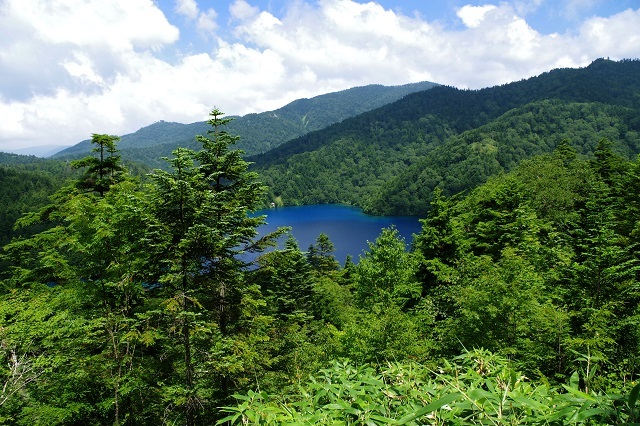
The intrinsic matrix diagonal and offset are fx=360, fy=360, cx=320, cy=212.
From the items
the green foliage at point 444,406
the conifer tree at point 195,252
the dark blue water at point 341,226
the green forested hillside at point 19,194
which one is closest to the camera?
the green foliage at point 444,406

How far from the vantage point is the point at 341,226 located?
10800 centimetres

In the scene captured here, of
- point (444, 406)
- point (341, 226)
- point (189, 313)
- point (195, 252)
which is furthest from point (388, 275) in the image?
point (341, 226)

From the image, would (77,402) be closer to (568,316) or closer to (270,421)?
(270,421)

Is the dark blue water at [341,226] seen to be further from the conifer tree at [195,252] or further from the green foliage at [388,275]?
the conifer tree at [195,252]

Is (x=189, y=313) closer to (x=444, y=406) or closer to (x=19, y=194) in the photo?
(x=444, y=406)

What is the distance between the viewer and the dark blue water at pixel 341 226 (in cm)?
8094

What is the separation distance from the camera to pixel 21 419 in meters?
7.89

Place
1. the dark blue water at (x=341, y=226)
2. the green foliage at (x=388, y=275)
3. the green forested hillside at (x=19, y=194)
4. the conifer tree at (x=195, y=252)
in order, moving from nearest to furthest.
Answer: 1. the conifer tree at (x=195, y=252)
2. the green foliage at (x=388, y=275)
3. the dark blue water at (x=341, y=226)
4. the green forested hillside at (x=19, y=194)

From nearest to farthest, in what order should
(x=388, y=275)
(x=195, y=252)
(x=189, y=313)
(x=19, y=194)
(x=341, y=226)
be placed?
1. (x=189, y=313)
2. (x=195, y=252)
3. (x=388, y=275)
4. (x=19, y=194)
5. (x=341, y=226)

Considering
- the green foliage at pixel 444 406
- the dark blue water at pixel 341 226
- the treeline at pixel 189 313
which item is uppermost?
the green foliage at pixel 444 406

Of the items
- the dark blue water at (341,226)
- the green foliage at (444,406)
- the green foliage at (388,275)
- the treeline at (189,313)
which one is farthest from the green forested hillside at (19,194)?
the green foliage at (444,406)

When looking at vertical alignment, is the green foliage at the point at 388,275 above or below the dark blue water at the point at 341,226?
above

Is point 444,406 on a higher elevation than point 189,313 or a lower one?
higher

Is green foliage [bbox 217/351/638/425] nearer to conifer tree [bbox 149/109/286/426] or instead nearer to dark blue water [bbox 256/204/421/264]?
conifer tree [bbox 149/109/286/426]
